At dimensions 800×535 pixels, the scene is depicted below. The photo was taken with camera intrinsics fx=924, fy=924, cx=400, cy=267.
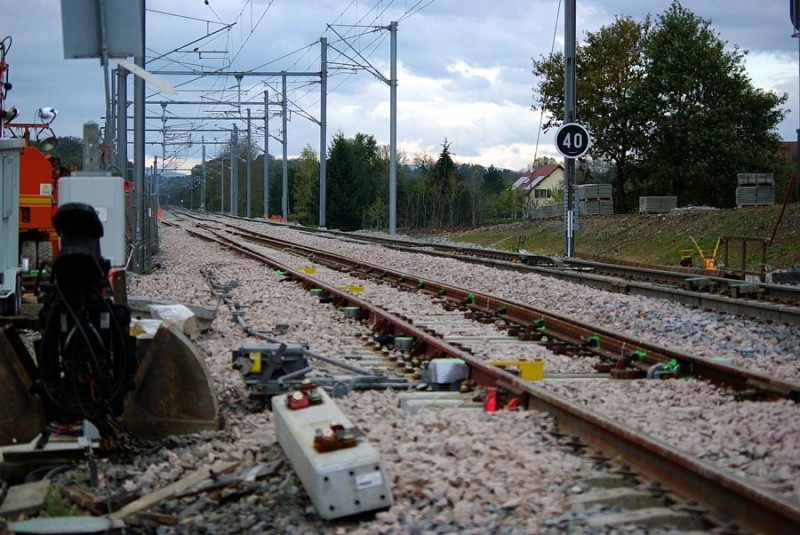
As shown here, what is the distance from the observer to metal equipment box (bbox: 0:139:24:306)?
28.6ft

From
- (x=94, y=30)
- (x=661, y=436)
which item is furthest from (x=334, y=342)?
(x=661, y=436)

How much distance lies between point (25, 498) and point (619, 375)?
452 cm

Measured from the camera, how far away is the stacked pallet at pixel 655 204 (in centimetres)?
3834

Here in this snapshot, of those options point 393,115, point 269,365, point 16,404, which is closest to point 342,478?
point 16,404

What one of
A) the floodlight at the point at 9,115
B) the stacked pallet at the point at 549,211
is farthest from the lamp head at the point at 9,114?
the stacked pallet at the point at 549,211

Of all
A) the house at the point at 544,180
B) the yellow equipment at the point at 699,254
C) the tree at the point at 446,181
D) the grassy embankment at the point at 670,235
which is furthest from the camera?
the house at the point at 544,180

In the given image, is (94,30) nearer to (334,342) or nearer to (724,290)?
(334,342)

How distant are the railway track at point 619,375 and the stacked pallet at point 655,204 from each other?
26.0 meters

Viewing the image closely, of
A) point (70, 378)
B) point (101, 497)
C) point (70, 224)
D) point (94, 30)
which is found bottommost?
point (101, 497)

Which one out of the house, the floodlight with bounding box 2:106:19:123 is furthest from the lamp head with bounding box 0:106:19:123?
the house

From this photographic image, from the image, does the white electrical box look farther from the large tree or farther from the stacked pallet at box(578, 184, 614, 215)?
the large tree

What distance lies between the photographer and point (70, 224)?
5027mm

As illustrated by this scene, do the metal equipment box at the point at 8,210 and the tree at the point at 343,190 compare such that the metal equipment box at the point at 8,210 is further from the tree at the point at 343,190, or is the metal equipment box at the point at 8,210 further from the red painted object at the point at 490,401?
the tree at the point at 343,190

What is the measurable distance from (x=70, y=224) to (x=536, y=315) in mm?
6359
